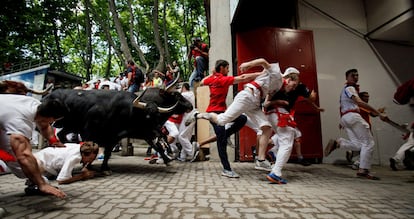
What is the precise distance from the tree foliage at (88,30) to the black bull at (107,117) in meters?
11.3

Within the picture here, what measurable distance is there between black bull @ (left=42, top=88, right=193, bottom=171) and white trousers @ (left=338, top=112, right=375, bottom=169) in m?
3.56

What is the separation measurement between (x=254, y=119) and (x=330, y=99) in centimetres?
374

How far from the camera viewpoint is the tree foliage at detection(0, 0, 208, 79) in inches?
687

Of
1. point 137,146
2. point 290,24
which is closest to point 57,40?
point 137,146

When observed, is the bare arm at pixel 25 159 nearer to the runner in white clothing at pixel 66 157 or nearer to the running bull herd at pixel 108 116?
the runner in white clothing at pixel 66 157

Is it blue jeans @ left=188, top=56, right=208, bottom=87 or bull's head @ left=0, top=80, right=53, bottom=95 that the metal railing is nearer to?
blue jeans @ left=188, top=56, right=208, bottom=87

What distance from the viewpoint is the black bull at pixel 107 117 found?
15.7 feet

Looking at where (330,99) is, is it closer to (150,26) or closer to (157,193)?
(157,193)

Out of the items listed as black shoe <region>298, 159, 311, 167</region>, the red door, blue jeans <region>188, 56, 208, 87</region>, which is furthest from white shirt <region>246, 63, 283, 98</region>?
blue jeans <region>188, 56, 208, 87</region>

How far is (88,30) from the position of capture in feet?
65.8

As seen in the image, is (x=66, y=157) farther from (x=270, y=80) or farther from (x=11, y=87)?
(x=270, y=80)

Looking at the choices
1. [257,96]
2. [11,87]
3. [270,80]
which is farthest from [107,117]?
[270,80]

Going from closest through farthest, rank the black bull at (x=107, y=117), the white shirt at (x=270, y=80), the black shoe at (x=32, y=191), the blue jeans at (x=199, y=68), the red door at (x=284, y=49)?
the black shoe at (x=32, y=191) < the white shirt at (x=270, y=80) < the black bull at (x=107, y=117) < the red door at (x=284, y=49) < the blue jeans at (x=199, y=68)

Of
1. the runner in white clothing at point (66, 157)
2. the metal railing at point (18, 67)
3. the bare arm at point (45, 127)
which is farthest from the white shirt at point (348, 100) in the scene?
the metal railing at point (18, 67)
